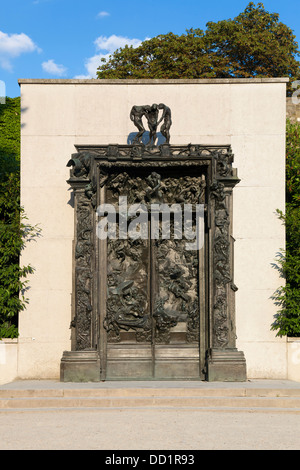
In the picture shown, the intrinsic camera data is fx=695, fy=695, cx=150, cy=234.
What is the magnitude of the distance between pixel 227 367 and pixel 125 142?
501 cm

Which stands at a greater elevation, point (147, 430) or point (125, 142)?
point (125, 142)

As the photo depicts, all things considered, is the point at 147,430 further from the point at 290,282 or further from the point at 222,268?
the point at 290,282

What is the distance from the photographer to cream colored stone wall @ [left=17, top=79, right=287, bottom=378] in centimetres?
1411

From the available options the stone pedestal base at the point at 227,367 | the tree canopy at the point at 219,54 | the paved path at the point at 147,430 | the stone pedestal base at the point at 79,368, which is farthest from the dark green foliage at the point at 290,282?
the tree canopy at the point at 219,54

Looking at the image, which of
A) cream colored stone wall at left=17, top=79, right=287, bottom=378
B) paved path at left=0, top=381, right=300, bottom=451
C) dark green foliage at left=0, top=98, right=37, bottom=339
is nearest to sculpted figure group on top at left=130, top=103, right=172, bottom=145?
cream colored stone wall at left=17, top=79, right=287, bottom=378

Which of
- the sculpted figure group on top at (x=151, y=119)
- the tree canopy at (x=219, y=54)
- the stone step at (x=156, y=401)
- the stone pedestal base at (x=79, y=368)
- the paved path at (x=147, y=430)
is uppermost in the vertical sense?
the tree canopy at (x=219, y=54)

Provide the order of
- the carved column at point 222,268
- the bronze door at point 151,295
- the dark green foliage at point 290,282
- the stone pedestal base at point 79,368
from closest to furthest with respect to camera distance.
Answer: the stone pedestal base at point 79,368, the carved column at point 222,268, the bronze door at point 151,295, the dark green foliage at point 290,282

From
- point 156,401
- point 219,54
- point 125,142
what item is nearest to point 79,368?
point 156,401

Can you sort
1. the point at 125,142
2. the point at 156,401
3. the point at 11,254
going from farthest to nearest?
the point at 125,142 → the point at 11,254 → the point at 156,401

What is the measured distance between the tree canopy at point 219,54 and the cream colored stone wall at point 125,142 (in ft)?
68.2

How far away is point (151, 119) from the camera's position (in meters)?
13.9

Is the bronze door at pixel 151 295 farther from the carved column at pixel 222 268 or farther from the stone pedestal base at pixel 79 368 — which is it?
the stone pedestal base at pixel 79 368

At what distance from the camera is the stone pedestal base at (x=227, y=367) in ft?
43.0

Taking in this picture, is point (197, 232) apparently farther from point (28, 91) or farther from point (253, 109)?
point (28, 91)
